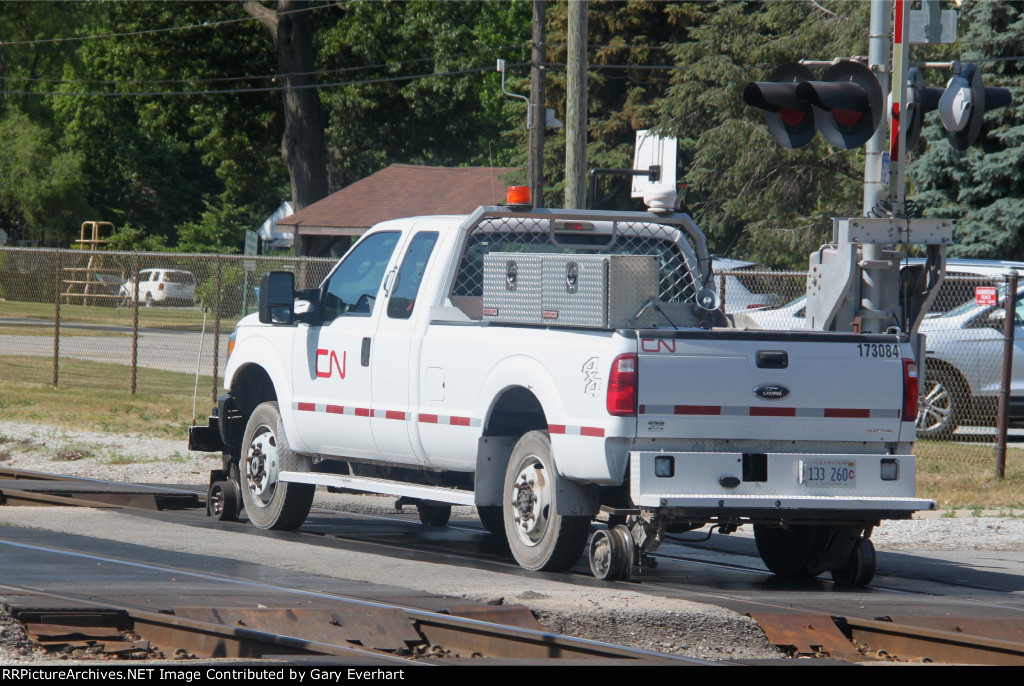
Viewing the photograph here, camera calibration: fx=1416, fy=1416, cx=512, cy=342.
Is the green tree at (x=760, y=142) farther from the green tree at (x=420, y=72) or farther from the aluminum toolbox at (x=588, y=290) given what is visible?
the aluminum toolbox at (x=588, y=290)

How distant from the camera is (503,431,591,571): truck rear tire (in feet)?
27.3

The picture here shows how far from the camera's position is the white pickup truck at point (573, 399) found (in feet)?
25.9

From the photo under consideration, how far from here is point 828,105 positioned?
1009 cm

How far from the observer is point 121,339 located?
99.7 feet

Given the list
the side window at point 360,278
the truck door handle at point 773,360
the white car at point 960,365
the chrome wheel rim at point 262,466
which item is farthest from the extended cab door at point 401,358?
the white car at point 960,365

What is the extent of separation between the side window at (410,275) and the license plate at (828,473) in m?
2.84

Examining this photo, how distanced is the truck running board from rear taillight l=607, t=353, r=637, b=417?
153 centimetres

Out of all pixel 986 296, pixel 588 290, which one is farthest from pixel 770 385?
pixel 986 296

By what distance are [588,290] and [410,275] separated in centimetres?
158

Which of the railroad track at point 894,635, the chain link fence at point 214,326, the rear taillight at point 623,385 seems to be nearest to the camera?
the railroad track at point 894,635

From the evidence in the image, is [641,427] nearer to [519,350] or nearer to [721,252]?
[519,350]

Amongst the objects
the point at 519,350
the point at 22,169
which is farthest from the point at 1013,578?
the point at 22,169

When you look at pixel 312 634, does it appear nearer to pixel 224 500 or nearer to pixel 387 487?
pixel 387 487

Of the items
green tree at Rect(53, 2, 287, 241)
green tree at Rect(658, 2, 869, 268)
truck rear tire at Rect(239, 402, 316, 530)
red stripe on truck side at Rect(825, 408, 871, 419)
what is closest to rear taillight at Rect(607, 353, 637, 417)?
red stripe on truck side at Rect(825, 408, 871, 419)
